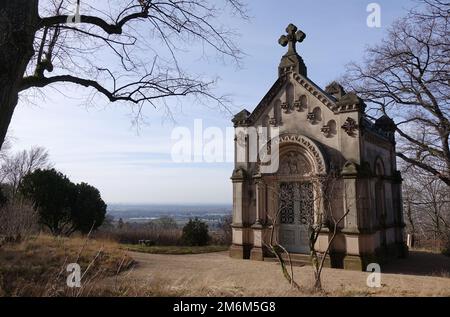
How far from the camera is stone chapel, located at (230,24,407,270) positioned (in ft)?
45.1

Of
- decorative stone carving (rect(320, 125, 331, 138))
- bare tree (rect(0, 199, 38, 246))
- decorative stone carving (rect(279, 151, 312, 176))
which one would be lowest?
bare tree (rect(0, 199, 38, 246))

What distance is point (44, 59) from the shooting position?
802cm

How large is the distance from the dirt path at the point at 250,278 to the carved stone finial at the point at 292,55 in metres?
8.11

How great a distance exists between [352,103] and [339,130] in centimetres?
111

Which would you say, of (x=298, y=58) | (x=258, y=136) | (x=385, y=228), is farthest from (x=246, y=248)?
(x=298, y=58)

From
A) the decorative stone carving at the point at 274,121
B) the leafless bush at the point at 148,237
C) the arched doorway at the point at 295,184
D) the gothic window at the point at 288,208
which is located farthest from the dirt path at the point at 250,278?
the decorative stone carving at the point at 274,121

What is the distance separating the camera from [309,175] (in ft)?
48.1

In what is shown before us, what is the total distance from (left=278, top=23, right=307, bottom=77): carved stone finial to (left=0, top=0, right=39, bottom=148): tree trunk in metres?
12.1

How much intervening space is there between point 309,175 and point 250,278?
5045 mm

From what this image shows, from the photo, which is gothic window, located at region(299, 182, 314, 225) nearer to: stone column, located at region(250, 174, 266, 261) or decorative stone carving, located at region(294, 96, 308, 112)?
stone column, located at region(250, 174, 266, 261)

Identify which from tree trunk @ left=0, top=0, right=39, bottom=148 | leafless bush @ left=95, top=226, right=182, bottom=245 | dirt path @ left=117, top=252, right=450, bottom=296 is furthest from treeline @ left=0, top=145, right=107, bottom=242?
tree trunk @ left=0, top=0, right=39, bottom=148

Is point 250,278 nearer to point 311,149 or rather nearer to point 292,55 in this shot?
point 311,149

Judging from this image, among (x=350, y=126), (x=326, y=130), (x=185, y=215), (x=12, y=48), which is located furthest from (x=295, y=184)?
(x=185, y=215)
